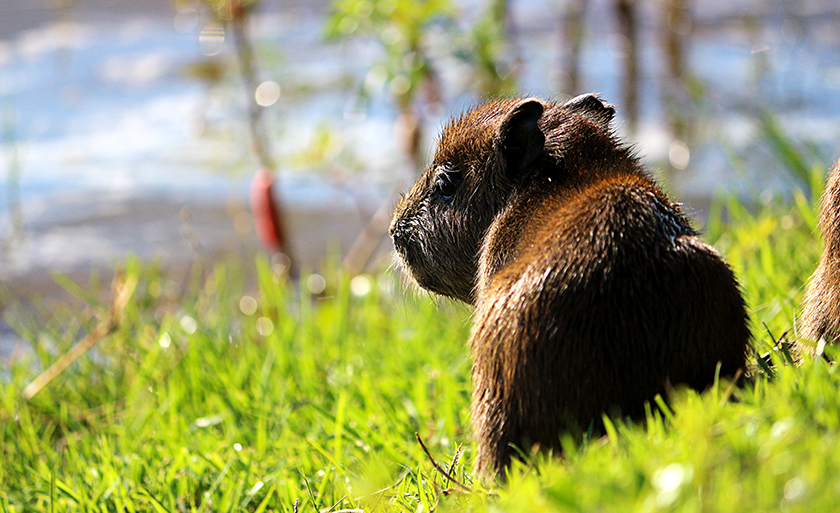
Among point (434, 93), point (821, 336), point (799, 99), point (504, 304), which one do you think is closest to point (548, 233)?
point (504, 304)

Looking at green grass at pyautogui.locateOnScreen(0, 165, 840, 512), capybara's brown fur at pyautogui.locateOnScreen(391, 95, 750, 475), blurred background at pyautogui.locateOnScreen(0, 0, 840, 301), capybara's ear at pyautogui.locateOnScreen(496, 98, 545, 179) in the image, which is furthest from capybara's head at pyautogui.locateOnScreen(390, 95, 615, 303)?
blurred background at pyautogui.locateOnScreen(0, 0, 840, 301)

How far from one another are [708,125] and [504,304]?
588 cm

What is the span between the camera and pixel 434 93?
4.72 metres

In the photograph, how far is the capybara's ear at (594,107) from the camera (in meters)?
2.31

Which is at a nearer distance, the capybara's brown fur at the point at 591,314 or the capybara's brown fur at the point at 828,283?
the capybara's brown fur at the point at 591,314

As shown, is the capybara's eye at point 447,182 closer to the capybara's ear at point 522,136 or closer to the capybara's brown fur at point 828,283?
the capybara's ear at point 522,136

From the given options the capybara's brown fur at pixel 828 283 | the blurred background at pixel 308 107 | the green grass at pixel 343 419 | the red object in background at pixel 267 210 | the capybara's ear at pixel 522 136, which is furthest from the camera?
the blurred background at pixel 308 107

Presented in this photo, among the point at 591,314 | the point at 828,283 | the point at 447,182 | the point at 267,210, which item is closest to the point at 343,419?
the point at 447,182

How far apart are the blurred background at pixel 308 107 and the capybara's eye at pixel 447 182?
194 cm

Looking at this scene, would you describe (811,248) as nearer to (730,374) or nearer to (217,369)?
(730,374)

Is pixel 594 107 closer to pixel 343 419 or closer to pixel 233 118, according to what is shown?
pixel 343 419

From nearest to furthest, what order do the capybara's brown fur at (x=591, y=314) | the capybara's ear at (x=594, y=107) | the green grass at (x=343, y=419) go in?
the green grass at (x=343, y=419) → the capybara's brown fur at (x=591, y=314) → the capybara's ear at (x=594, y=107)

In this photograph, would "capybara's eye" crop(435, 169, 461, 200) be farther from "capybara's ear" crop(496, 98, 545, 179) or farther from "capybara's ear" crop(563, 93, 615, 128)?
"capybara's ear" crop(563, 93, 615, 128)

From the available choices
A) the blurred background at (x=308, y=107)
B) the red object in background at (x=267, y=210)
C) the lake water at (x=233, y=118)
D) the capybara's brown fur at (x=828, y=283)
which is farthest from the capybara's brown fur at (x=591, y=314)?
the lake water at (x=233, y=118)
